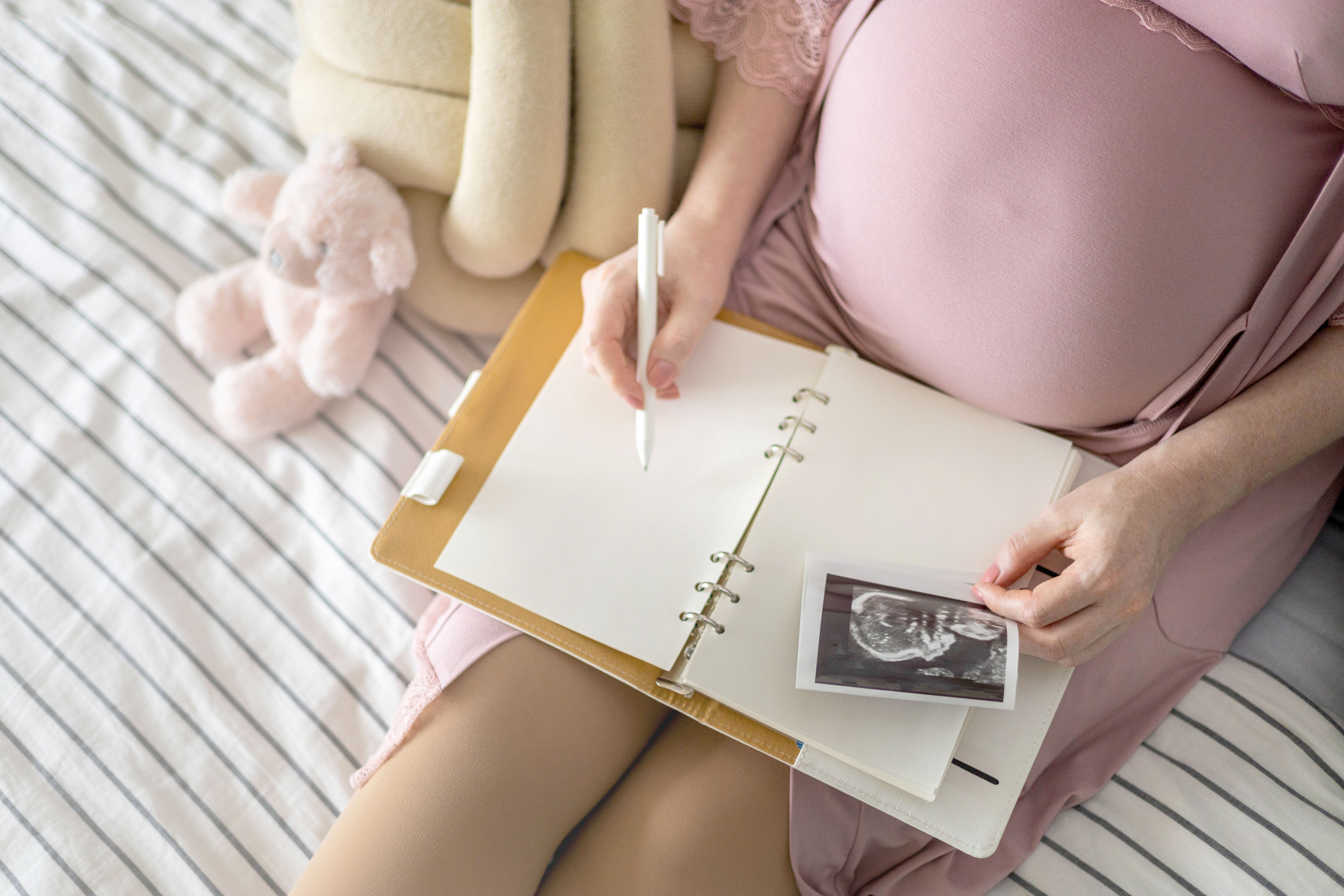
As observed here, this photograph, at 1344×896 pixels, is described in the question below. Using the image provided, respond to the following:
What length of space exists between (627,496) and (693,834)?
31cm

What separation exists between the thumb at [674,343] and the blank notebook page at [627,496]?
0.04m

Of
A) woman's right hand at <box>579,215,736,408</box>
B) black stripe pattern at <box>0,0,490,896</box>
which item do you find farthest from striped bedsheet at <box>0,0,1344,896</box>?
woman's right hand at <box>579,215,736,408</box>

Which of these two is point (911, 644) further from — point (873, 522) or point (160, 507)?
point (160, 507)

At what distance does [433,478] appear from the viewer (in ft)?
2.64

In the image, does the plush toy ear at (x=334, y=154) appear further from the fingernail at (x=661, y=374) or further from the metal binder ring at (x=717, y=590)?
the metal binder ring at (x=717, y=590)

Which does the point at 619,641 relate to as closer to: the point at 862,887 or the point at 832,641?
the point at 832,641

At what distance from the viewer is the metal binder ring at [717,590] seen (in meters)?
0.76

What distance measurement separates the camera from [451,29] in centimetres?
89

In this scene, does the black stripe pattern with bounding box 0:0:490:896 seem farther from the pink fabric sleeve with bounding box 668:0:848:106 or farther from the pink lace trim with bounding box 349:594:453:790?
the pink fabric sleeve with bounding box 668:0:848:106

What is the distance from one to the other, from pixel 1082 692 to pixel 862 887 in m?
0.28

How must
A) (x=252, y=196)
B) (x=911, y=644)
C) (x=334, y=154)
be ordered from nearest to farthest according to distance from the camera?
(x=911, y=644) < (x=334, y=154) < (x=252, y=196)

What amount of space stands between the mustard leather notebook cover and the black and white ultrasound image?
0.31 ft

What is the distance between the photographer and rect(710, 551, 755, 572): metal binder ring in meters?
0.77

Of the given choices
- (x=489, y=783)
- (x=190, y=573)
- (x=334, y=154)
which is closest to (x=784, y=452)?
(x=489, y=783)
